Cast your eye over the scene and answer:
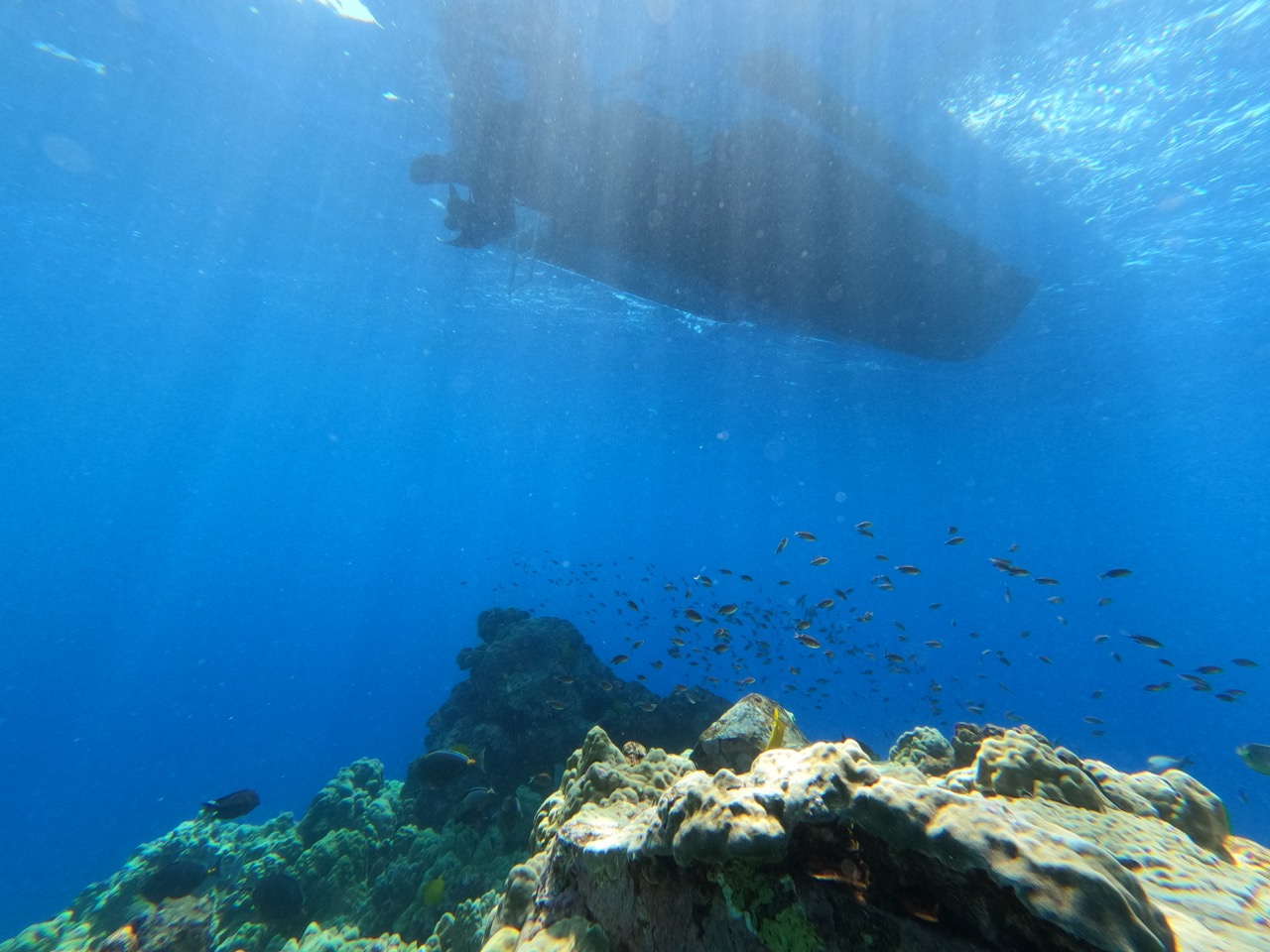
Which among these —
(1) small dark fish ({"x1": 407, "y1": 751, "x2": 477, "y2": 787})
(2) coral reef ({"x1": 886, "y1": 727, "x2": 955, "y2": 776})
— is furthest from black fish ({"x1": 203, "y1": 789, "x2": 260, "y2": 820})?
(2) coral reef ({"x1": 886, "y1": 727, "x2": 955, "y2": 776})

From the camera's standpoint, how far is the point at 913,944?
72.4 inches

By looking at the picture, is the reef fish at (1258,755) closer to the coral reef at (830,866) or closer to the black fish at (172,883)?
the coral reef at (830,866)

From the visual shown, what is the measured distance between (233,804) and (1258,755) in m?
14.8

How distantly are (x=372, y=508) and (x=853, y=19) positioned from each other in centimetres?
15188

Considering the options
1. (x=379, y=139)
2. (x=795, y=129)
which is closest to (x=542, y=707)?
(x=795, y=129)

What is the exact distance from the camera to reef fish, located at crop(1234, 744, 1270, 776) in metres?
7.59

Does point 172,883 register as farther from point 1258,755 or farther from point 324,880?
point 1258,755

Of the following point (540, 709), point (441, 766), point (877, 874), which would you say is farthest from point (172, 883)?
point (877, 874)

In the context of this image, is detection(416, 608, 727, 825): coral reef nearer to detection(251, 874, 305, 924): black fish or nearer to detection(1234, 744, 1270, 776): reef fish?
detection(251, 874, 305, 924): black fish

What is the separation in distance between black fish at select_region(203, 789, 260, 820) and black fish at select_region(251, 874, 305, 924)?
43.1 inches

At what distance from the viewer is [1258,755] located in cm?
768

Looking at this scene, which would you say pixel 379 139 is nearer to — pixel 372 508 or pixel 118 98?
pixel 118 98

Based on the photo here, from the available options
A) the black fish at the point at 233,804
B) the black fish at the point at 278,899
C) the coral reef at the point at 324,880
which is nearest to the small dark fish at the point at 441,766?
the coral reef at the point at 324,880

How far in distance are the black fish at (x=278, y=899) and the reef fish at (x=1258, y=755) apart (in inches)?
536
